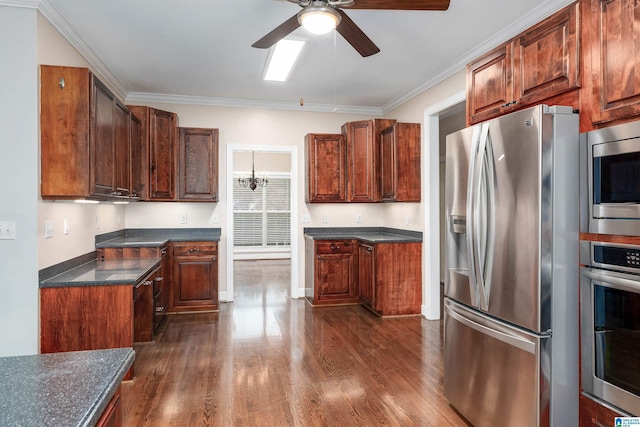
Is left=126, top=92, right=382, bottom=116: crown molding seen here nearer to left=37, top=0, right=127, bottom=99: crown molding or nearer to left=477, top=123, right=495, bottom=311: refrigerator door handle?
left=37, top=0, right=127, bottom=99: crown molding

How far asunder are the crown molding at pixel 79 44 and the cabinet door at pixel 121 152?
0.59 meters

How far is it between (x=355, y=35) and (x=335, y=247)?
2987 mm

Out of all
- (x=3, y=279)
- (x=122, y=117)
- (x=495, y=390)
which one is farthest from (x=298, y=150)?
(x=495, y=390)

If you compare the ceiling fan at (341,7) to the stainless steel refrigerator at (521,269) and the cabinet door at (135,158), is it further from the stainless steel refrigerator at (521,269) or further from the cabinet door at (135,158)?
the cabinet door at (135,158)

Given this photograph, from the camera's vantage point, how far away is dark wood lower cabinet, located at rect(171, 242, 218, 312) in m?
4.71

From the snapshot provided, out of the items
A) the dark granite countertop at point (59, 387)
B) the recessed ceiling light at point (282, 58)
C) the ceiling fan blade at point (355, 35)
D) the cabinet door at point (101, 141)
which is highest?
the recessed ceiling light at point (282, 58)

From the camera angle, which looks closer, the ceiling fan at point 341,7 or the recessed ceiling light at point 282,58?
the ceiling fan at point 341,7

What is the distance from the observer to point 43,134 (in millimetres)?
2707

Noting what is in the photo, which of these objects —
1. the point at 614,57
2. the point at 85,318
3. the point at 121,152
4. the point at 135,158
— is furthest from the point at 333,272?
the point at 614,57

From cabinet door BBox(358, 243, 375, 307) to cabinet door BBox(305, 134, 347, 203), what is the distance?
0.82m

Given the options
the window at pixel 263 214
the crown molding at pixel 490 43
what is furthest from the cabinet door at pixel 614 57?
the window at pixel 263 214

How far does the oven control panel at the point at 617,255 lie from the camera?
60.4 inches

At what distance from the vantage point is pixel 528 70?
2.11 meters

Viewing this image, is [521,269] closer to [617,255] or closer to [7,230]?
[617,255]
